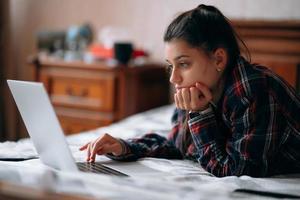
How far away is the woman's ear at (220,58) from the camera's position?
1343mm

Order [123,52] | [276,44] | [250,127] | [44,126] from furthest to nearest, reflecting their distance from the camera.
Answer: [123,52] < [276,44] < [250,127] < [44,126]

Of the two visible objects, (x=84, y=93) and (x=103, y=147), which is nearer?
(x=103, y=147)

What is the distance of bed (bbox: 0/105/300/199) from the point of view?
3.31 feet

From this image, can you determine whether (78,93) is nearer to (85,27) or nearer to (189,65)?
(85,27)

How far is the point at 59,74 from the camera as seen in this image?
2.78m

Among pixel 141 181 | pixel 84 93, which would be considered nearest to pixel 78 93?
pixel 84 93

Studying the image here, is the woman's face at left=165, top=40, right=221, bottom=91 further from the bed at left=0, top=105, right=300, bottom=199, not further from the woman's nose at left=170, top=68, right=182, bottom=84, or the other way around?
the bed at left=0, top=105, right=300, bottom=199

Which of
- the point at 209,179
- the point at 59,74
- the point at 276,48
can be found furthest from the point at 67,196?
the point at 59,74

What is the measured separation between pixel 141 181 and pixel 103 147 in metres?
0.40

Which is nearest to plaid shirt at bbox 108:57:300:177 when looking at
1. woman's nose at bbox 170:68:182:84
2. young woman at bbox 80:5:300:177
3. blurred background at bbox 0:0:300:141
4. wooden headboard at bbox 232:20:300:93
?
young woman at bbox 80:5:300:177

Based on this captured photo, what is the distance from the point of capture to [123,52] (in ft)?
Result: 8.75

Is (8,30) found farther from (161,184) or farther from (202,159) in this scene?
(161,184)

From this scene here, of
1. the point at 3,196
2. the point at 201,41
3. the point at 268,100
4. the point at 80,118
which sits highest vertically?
the point at 201,41

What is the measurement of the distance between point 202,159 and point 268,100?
0.75 ft
